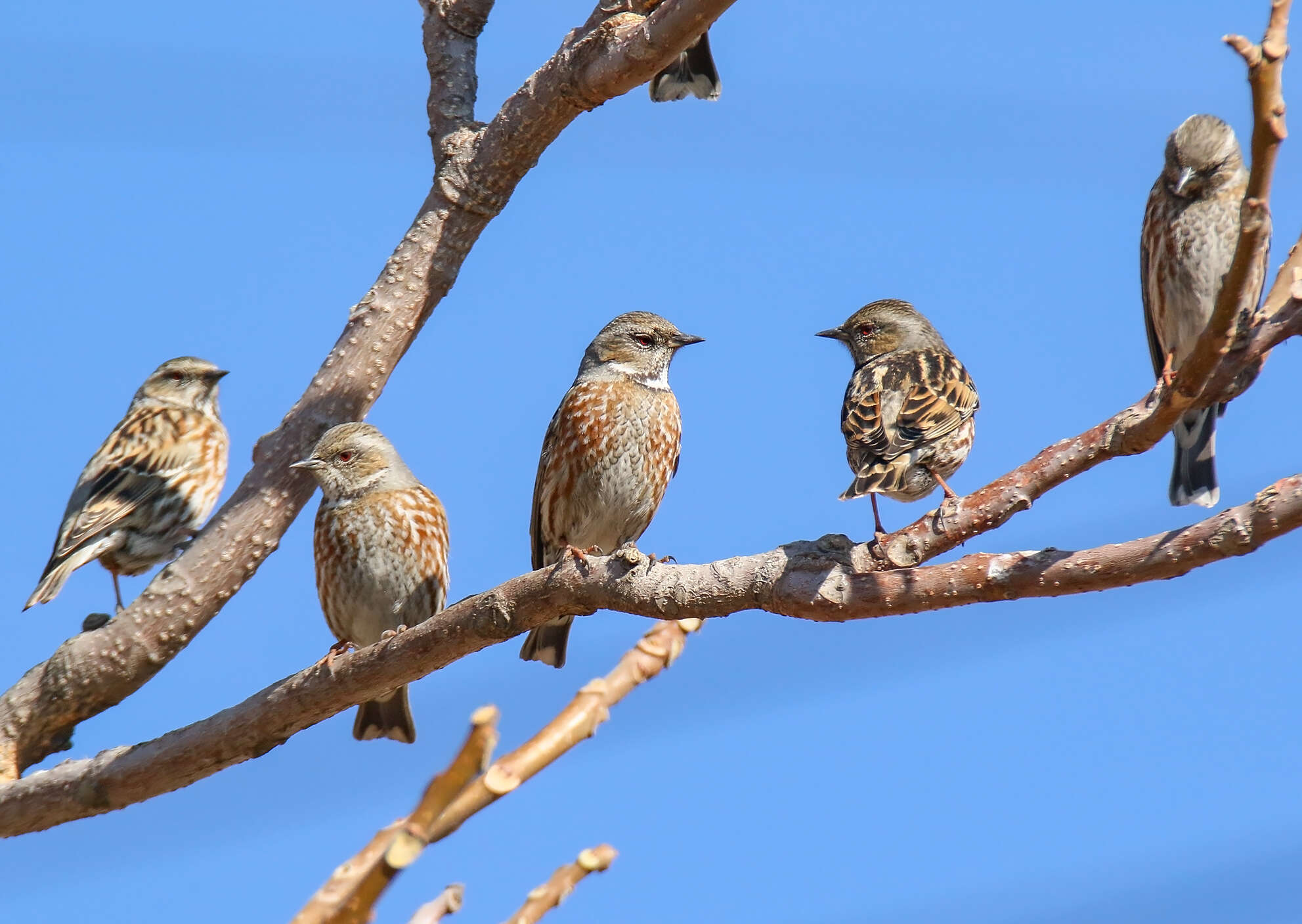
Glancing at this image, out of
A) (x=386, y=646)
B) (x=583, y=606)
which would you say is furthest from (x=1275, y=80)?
(x=386, y=646)

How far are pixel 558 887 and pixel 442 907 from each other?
0.16m

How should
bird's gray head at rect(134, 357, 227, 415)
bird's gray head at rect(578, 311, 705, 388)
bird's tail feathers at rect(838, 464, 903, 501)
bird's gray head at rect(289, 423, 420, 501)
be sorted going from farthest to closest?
bird's gray head at rect(134, 357, 227, 415) < bird's gray head at rect(578, 311, 705, 388) < bird's gray head at rect(289, 423, 420, 501) < bird's tail feathers at rect(838, 464, 903, 501)

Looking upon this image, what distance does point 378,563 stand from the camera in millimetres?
7660

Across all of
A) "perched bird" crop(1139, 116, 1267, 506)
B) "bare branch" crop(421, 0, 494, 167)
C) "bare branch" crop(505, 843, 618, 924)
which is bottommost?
"bare branch" crop(505, 843, 618, 924)

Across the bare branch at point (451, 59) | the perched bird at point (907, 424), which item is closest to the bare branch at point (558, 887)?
the perched bird at point (907, 424)

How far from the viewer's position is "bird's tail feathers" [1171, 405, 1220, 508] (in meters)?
7.28

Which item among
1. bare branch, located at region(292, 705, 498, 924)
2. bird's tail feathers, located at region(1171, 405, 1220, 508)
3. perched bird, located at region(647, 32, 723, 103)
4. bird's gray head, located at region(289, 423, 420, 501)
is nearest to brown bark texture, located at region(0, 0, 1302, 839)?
bird's gray head, located at region(289, 423, 420, 501)

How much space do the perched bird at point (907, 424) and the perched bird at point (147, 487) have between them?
4.28 m

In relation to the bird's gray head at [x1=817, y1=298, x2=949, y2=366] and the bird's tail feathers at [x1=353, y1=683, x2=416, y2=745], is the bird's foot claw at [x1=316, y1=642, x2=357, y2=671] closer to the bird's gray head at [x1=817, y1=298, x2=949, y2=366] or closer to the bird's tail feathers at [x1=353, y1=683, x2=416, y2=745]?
the bird's tail feathers at [x1=353, y1=683, x2=416, y2=745]

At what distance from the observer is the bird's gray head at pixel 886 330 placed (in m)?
8.03

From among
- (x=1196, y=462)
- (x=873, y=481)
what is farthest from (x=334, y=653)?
(x=1196, y=462)

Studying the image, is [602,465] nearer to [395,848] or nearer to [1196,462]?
[1196,462]

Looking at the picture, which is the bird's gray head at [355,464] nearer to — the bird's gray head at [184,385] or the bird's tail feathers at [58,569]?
the bird's tail feathers at [58,569]

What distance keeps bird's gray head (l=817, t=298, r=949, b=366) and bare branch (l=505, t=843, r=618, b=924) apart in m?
6.39
